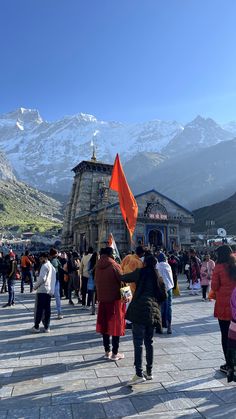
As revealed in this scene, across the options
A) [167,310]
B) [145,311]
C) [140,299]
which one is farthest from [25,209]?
[145,311]

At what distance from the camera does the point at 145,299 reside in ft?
18.5

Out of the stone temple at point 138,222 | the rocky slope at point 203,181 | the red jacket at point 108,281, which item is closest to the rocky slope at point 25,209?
the rocky slope at point 203,181

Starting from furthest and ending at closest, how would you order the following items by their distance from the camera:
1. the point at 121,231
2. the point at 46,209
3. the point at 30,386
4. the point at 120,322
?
the point at 46,209, the point at 121,231, the point at 120,322, the point at 30,386

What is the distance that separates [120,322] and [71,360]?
1.13 meters

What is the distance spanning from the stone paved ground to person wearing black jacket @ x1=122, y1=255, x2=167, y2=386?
0.30m

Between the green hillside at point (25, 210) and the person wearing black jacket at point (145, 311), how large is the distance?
9245cm

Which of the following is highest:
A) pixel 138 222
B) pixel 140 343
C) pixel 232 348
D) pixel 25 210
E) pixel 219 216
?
pixel 25 210

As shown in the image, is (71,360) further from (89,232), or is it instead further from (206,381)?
(89,232)

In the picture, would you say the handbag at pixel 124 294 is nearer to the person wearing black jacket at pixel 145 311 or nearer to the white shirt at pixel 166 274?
the person wearing black jacket at pixel 145 311

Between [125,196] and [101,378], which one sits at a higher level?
[125,196]

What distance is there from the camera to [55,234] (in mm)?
77750

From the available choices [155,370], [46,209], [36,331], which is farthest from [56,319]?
[46,209]

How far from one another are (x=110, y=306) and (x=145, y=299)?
4.50ft

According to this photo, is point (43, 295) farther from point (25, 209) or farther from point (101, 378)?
point (25, 209)
